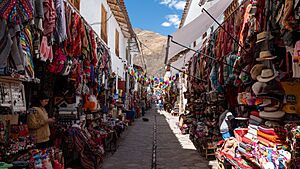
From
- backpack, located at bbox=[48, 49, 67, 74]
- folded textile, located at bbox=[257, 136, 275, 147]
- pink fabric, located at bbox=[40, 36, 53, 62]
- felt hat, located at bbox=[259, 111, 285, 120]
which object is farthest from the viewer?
backpack, located at bbox=[48, 49, 67, 74]

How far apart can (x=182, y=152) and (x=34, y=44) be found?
676 centimetres

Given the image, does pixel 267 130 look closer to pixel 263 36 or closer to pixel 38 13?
pixel 263 36

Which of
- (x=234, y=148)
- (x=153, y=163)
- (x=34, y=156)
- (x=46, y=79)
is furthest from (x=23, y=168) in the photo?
(x=153, y=163)

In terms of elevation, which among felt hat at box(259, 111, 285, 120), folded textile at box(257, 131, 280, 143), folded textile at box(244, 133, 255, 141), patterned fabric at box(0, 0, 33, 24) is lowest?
folded textile at box(244, 133, 255, 141)

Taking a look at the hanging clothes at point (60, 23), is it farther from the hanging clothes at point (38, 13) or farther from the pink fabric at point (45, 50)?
the hanging clothes at point (38, 13)

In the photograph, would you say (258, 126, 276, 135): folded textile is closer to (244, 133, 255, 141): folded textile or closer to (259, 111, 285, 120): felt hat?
(259, 111, 285, 120): felt hat

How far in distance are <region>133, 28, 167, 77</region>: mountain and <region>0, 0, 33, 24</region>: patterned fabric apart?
6444 centimetres

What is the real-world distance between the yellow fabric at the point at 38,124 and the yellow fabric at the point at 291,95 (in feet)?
12.6

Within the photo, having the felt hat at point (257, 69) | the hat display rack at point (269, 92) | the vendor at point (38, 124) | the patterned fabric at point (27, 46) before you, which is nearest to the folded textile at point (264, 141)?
the hat display rack at point (269, 92)

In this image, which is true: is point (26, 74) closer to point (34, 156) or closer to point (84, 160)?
point (34, 156)

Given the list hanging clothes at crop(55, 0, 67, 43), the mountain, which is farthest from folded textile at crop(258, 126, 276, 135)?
the mountain

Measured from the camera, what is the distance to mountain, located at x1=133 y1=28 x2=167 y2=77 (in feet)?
275

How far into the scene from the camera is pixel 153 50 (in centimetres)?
9875

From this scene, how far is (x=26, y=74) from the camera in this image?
3752 millimetres
